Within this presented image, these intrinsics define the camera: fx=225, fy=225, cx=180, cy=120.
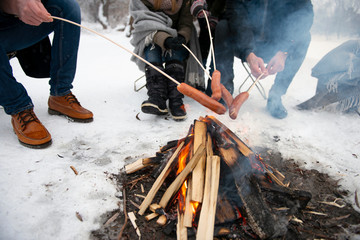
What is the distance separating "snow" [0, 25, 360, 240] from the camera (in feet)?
4.40

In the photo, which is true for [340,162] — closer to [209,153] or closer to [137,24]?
[209,153]

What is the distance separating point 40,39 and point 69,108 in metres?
0.75

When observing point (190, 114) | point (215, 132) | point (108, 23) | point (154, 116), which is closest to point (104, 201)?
point (215, 132)

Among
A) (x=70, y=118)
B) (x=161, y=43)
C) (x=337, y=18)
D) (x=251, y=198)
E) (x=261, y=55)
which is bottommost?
(x=70, y=118)

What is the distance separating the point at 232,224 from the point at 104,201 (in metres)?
0.82

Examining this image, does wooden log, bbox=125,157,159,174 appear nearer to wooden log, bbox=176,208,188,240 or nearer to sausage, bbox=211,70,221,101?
wooden log, bbox=176,208,188,240

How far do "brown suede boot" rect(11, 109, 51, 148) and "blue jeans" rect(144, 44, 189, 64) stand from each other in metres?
1.40

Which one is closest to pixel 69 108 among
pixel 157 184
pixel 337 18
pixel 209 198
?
pixel 157 184

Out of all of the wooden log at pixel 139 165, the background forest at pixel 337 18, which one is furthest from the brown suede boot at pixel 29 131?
the background forest at pixel 337 18

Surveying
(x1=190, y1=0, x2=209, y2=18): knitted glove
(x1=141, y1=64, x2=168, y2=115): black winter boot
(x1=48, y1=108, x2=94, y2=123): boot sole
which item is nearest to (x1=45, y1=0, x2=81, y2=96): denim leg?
(x1=48, y1=108, x2=94, y2=123): boot sole

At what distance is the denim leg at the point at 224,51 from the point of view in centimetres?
309

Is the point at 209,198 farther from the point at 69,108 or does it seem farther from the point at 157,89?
the point at 69,108

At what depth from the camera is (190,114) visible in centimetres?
293

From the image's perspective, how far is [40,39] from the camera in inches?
90.4
